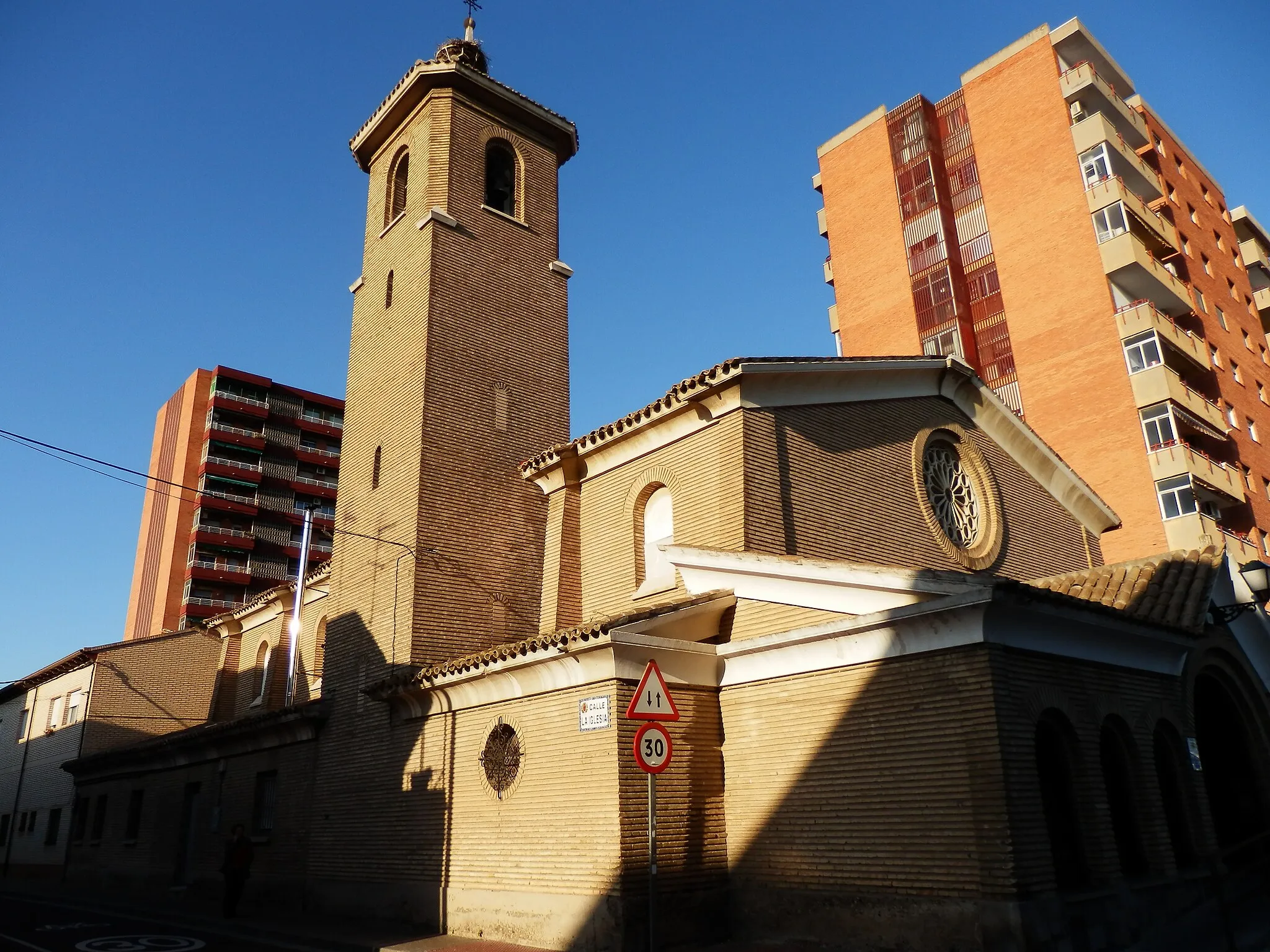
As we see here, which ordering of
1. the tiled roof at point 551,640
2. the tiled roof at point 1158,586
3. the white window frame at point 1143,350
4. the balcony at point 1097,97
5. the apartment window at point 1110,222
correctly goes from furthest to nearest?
the balcony at point 1097,97 → the apartment window at point 1110,222 → the white window frame at point 1143,350 → the tiled roof at point 1158,586 → the tiled roof at point 551,640

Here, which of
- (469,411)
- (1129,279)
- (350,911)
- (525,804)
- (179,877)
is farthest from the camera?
(1129,279)

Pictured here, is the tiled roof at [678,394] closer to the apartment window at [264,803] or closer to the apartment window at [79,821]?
the apartment window at [264,803]

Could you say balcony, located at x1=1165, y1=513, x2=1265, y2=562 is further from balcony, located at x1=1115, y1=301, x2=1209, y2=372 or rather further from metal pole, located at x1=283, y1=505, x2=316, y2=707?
metal pole, located at x1=283, y1=505, x2=316, y2=707

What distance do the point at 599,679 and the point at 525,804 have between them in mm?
2068

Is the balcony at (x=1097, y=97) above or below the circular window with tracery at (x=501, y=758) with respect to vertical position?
above

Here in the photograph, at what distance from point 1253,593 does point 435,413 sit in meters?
12.7

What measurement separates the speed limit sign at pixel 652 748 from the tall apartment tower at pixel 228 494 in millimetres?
51916

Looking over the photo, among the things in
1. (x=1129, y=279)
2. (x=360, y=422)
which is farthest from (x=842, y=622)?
(x=1129, y=279)

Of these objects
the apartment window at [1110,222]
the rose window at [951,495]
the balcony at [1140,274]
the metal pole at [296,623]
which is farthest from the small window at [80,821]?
the apartment window at [1110,222]

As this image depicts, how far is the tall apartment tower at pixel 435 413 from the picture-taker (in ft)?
49.0

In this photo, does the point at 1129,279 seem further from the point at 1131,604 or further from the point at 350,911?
the point at 350,911

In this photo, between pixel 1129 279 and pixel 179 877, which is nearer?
pixel 179 877

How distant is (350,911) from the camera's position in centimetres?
1400

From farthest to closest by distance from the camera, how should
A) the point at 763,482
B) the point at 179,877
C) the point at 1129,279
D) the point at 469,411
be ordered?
the point at 1129,279
the point at 179,877
the point at 469,411
the point at 763,482
